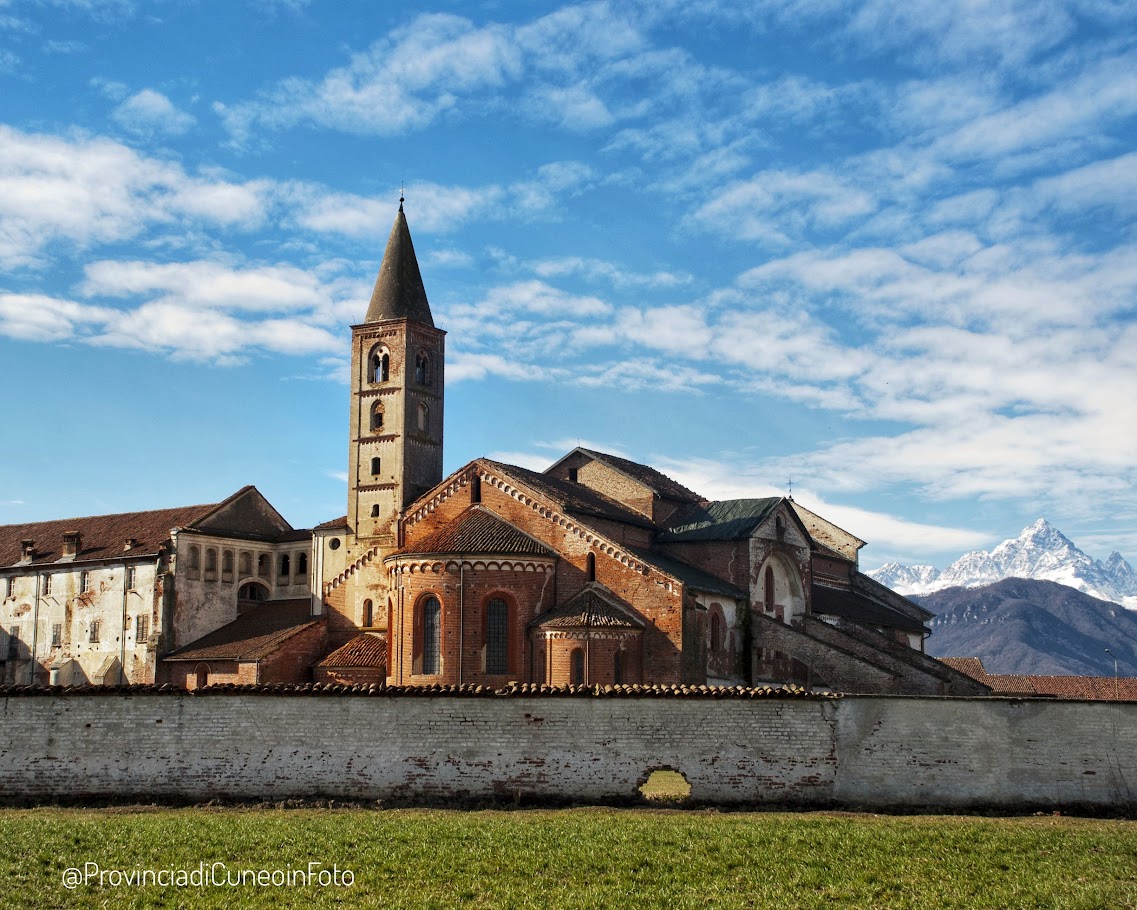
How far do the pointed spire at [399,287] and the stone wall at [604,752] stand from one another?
31.4 m

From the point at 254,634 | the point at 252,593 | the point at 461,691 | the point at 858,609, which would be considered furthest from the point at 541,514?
the point at 858,609

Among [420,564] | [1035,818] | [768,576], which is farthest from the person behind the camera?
[768,576]

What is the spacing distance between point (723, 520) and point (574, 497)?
650 cm

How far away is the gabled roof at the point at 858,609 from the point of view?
5466 cm

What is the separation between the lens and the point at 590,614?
40500 mm

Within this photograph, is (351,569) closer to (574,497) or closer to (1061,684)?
(574,497)

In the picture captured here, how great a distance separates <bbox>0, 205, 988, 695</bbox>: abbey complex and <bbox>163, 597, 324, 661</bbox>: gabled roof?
0.47 ft

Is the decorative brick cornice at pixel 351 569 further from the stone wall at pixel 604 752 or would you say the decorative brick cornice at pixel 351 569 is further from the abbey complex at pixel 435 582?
the stone wall at pixel 604 752

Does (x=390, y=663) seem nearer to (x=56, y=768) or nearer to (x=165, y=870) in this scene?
(x=56, y=768)

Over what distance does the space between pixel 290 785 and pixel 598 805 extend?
6312 millimetres

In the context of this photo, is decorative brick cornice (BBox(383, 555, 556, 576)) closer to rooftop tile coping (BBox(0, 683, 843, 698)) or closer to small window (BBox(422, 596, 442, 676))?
small window (BBox(422, 596, 442, 676))

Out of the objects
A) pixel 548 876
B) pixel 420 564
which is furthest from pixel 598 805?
pixel 420 564

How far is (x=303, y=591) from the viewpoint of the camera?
185 feet

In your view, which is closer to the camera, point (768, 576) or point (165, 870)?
point (165, 870)
